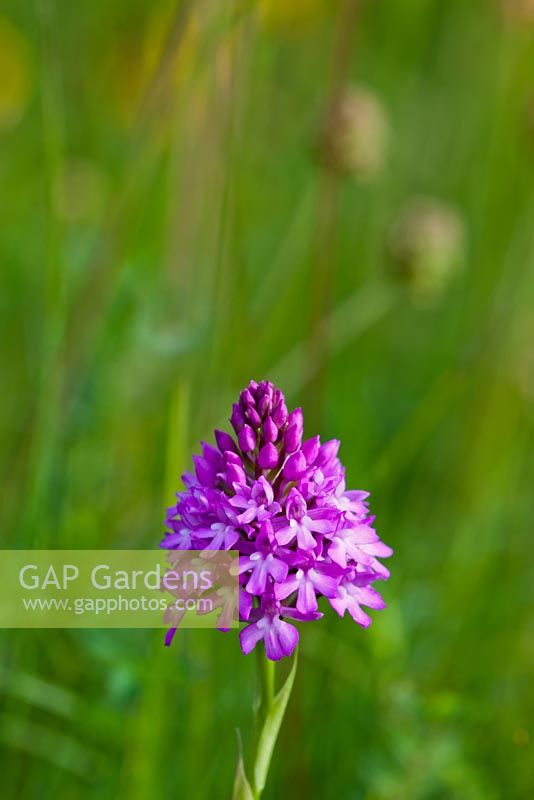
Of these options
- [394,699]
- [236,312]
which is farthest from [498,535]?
[236,312]

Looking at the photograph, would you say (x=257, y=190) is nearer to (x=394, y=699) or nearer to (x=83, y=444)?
(x=83, y=444)

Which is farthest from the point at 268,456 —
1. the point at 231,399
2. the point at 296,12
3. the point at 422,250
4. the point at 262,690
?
the point at 296,12

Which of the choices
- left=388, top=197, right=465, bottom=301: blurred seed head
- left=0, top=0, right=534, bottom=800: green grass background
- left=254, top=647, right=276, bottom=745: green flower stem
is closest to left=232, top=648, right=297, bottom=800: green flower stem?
left=254, top=647, right=276, bottom=745: green flower stem

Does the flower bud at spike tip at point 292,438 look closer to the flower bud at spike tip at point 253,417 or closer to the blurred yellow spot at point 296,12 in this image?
the flower bud at spike tip at point 253,417

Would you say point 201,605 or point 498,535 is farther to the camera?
point 498,535

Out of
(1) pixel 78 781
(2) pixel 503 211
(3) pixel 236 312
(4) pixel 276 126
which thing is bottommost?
(1) pixel 78 781

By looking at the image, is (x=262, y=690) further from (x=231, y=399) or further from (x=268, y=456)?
(x=231, y=399)

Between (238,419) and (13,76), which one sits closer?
(238,419)
